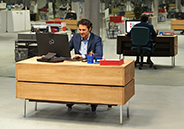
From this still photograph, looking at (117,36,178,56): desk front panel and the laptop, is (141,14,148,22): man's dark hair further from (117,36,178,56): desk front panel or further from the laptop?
the laptop

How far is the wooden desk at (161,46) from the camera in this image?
981 cm

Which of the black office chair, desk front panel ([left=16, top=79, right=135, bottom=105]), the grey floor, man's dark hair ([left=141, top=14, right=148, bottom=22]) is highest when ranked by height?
man's dark hair ([left=141, top=14, right=148, bottom=22])

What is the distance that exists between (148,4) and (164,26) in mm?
1750

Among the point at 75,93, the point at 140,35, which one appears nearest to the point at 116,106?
the point at 75,93

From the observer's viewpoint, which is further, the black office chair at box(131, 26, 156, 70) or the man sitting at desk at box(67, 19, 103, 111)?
the black office chair at box(131, 26, 156, 70)

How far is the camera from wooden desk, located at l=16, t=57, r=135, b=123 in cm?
517

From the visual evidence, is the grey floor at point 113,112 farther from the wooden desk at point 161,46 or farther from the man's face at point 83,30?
the wooden desk at point 161,46

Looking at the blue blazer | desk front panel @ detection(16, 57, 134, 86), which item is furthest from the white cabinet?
desk front panel @ detection(16, 57, 134, 86)

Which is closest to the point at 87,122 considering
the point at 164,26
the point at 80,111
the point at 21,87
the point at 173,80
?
the point at 80,111

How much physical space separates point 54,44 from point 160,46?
4.89 meters

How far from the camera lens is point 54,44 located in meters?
5.63

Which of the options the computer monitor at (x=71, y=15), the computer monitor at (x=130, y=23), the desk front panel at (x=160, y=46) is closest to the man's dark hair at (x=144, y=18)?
the computer monitor at (x=130, y=23)

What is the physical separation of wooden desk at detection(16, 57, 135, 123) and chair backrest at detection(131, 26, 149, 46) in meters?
3.75

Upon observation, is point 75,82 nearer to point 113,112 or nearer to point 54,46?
point 54,46
